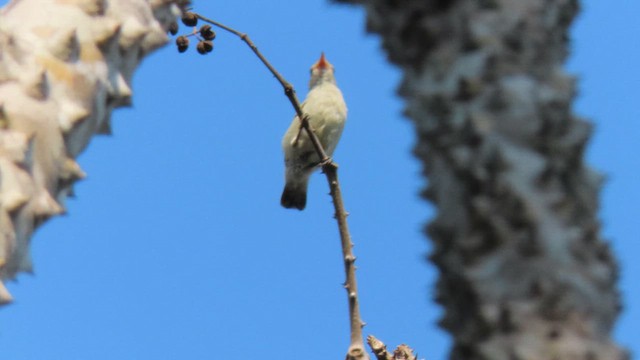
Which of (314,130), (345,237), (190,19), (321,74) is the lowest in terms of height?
(345,237)

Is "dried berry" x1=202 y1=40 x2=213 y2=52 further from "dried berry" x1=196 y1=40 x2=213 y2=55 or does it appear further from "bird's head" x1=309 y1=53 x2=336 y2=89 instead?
"bird's head" x1=309 y1=53 x2=336 y2=89

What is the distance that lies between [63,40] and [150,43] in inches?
10.4

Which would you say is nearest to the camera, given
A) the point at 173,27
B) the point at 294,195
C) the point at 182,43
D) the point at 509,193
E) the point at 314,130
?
the point at 509,193

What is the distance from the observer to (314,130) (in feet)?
32.2

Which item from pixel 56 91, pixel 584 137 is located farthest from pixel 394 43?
pixel 56 91

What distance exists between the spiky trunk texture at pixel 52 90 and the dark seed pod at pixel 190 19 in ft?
8.59

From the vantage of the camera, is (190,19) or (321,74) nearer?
(190,19)

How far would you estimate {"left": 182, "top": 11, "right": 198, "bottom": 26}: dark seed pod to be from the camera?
5136 mm

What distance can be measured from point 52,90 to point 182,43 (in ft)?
10.4

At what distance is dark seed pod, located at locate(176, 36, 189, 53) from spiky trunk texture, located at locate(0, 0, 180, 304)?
284 cm

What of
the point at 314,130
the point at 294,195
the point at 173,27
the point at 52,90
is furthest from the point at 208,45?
the point at 294,195

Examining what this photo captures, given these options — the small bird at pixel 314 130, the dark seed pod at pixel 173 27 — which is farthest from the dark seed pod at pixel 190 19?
the small bird at pixel 314 130

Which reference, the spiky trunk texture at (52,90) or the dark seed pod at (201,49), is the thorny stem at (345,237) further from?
the spiky trunk texture at (52,90)

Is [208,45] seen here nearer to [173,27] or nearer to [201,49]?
[201,49]
